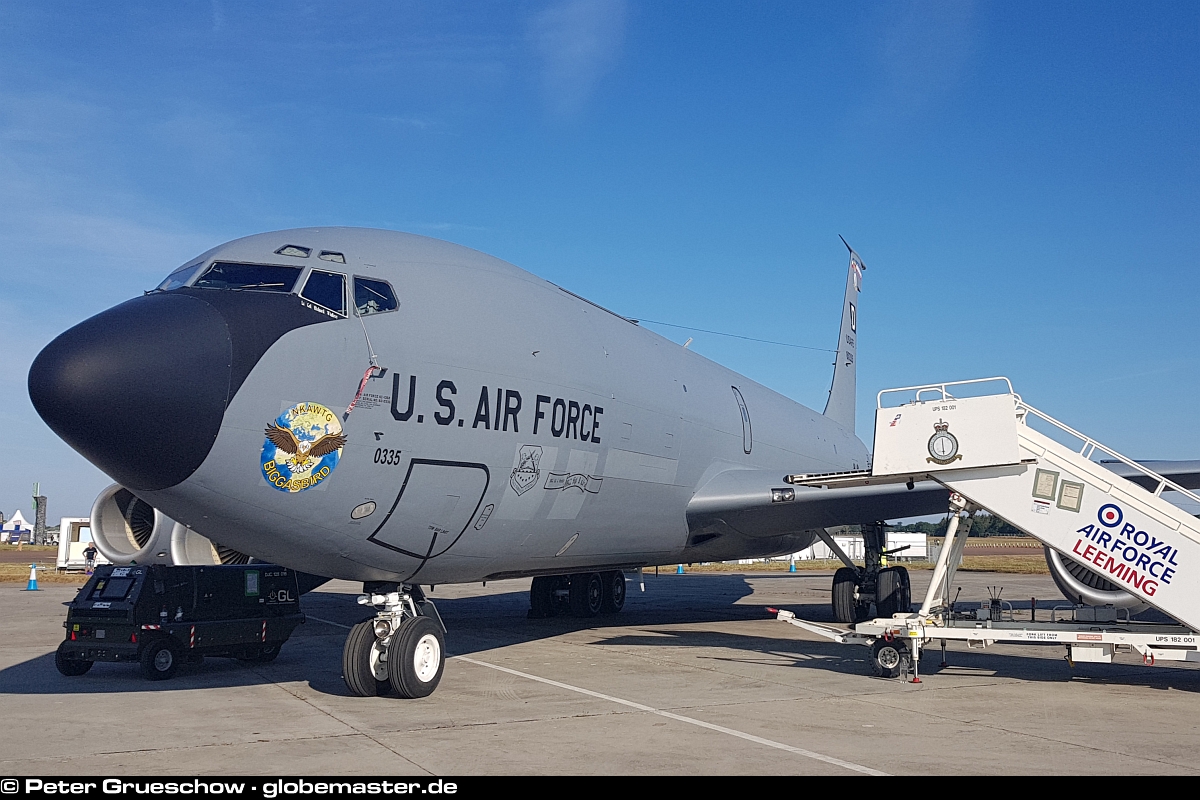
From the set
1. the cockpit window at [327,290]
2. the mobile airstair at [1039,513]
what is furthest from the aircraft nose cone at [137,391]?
the mobile airstair at [1039,513]

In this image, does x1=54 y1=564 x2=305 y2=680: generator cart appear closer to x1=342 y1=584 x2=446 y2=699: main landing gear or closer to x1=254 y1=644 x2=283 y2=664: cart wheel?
x1=254 y1=644 x2=283 y2=664: cart wheel

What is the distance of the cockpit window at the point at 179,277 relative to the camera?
31.1 feet

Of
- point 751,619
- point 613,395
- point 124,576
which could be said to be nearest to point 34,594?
point 124,576

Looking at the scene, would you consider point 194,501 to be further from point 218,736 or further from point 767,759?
point 767,759

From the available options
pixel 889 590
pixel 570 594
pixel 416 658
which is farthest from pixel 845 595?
pixel 416 658

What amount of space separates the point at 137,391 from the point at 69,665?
6.53m

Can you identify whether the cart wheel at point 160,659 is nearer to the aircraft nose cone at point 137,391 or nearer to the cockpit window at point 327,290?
the aircraft nose cone at point 137,391

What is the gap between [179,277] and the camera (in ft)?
31.5

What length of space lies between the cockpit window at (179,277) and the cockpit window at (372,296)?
1.60 m

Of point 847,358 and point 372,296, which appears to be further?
point 847,358

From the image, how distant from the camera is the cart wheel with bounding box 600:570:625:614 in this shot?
68.9ft

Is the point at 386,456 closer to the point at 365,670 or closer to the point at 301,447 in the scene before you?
the point at 301,447

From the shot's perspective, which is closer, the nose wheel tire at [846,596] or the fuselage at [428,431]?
the fuselage at [428,431]

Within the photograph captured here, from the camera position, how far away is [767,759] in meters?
7.19
